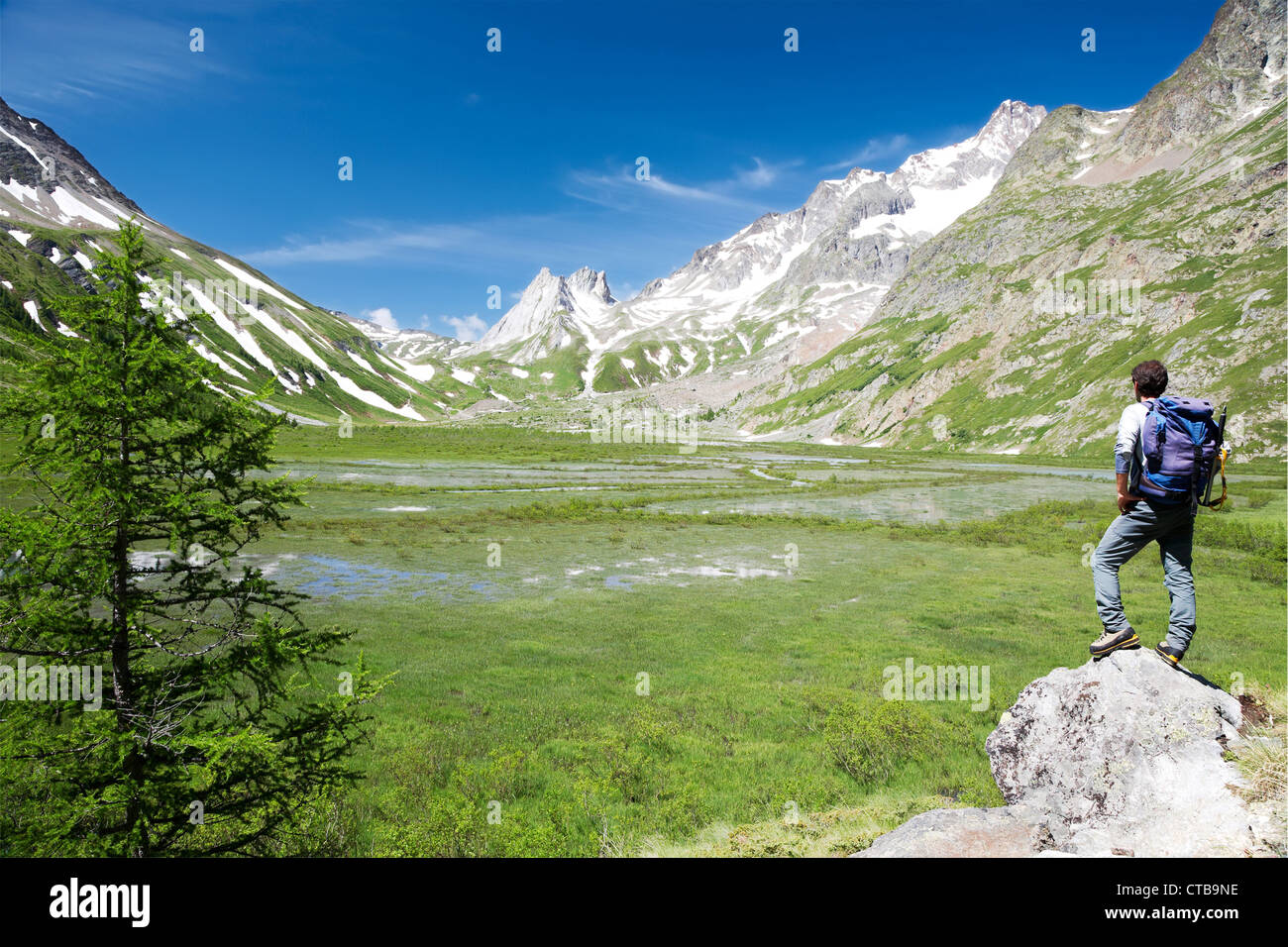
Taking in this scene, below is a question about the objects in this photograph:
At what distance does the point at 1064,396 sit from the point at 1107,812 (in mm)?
189042

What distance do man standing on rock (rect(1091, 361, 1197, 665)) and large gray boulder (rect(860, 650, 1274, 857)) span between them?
0.87 metres

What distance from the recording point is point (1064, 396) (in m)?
162

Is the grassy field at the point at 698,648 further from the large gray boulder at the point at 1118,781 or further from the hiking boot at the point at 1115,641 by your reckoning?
the hiking boot at the point at 1115,641

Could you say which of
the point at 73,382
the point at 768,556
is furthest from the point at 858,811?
the point at 768,556

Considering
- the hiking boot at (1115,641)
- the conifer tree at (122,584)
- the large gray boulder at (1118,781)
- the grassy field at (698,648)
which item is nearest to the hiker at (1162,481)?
the hiking boot at (1115,641)

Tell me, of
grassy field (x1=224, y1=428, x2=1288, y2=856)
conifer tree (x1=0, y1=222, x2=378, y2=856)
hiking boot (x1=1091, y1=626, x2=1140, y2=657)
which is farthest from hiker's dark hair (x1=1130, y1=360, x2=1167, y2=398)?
conifer tree (x1=0, y1=222, x2=378, y2=856)

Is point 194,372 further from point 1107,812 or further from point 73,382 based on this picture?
point 1107,812

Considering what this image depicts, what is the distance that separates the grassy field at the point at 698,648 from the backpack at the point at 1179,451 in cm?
767

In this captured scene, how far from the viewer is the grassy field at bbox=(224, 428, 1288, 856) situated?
13.5m

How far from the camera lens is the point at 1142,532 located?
9.70 metres

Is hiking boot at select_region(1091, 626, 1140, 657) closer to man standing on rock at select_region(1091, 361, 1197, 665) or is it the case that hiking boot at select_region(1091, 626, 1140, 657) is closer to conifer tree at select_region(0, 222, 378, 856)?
man standing on rock at select_region(1091, 361, 1197, 665)

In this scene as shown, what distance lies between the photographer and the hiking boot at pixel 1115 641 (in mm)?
10680

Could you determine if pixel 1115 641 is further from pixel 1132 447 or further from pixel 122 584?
pixel 122 584

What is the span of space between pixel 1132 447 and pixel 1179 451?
548 mm
